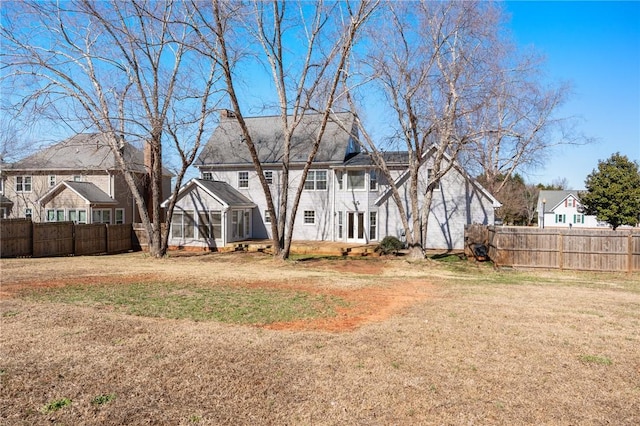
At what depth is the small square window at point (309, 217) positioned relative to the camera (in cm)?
2993

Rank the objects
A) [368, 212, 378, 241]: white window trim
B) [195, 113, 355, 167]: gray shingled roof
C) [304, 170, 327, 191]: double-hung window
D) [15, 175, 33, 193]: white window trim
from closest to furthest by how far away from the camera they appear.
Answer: [368, 212, 378, 241]: white window trim, [304, 170, 327, 191]: double-hung window, [195, 113, 355, 167]: gray shingled roof, [15, 175, 33, 193]: white window trim

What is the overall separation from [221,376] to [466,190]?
2316 cm

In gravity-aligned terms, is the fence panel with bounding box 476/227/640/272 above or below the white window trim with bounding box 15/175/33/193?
below

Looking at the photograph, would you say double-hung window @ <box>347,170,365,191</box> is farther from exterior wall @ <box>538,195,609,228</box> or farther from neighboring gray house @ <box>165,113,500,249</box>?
exterior wall @ <box>538,195,609,228</box>

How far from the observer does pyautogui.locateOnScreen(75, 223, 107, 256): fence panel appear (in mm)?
24172

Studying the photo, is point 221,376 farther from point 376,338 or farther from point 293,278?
point 293,278

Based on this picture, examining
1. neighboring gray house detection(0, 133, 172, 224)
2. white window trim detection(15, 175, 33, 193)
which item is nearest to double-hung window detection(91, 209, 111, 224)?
neighboring gray house detection(0, 133, 172, 224)

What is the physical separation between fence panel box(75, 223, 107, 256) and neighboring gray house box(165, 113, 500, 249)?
4.07m

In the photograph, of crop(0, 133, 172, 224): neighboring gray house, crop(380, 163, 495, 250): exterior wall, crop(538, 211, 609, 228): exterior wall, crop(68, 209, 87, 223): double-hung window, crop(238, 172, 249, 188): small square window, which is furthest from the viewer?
crop(538, 211, 609, 228): exterior wall

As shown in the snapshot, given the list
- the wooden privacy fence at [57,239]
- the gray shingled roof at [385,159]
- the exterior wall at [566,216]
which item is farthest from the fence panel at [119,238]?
the exterior wall at [566,216]

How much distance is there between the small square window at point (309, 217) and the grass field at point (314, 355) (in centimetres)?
1647

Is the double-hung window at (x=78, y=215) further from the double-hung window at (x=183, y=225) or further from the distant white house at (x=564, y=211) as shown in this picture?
the distant white house at (x=564, y=211)

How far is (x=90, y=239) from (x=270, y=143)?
13.6 m

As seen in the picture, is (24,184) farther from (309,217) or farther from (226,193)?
(309,217)
